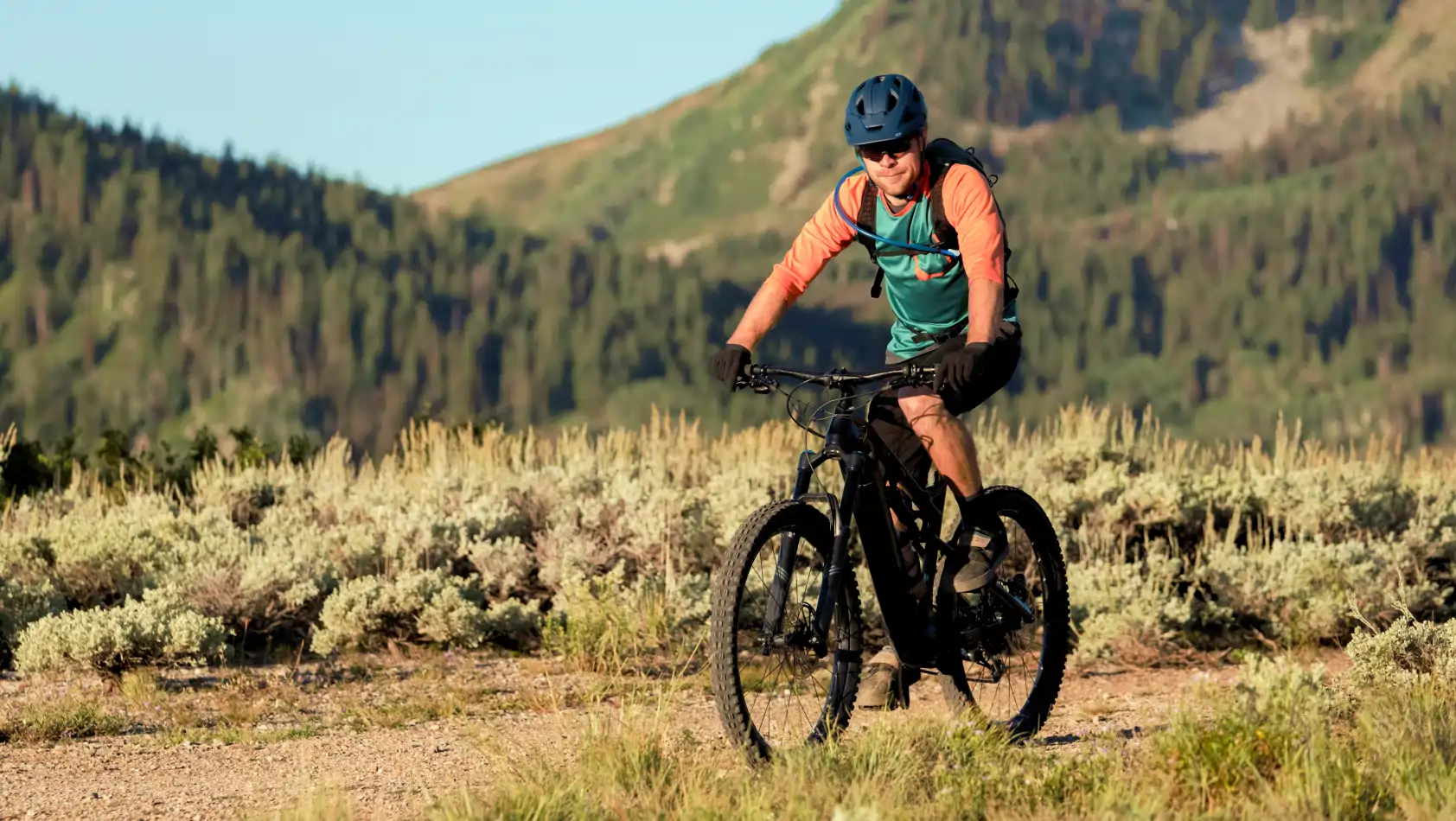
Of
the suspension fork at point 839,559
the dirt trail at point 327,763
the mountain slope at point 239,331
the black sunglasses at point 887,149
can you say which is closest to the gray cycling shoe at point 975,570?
the dirt trail at point 327,763

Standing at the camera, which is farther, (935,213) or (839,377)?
(935,213)

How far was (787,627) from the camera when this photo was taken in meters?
4.88

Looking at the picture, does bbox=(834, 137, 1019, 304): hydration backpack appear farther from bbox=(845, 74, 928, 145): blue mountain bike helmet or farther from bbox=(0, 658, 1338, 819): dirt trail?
bbox=(0, 658, 1338, 819): dirt trail

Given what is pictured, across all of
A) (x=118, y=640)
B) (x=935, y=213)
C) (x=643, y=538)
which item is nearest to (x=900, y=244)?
(x=935, y=213)

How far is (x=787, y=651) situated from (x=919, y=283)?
1.39 meters

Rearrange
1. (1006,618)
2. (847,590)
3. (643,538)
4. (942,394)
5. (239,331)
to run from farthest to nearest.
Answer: (239,331)
(643,538)
(1006,618)
(942,394)
(847,590)

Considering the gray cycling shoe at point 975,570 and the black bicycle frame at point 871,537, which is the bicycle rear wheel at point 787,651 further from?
the gray cycling shoe at point 975,570

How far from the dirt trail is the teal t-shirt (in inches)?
51.6

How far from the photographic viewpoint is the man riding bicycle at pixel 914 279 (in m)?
5.16

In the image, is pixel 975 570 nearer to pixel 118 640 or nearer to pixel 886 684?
pixel 886 684

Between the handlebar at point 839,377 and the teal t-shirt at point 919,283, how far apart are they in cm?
45

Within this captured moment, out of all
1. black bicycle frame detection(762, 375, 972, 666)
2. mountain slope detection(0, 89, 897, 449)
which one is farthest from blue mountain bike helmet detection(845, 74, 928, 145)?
mountain slope detection(0, 89, 897, 449)

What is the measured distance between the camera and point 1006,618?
5.76 metres

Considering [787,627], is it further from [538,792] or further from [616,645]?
[616,645]
